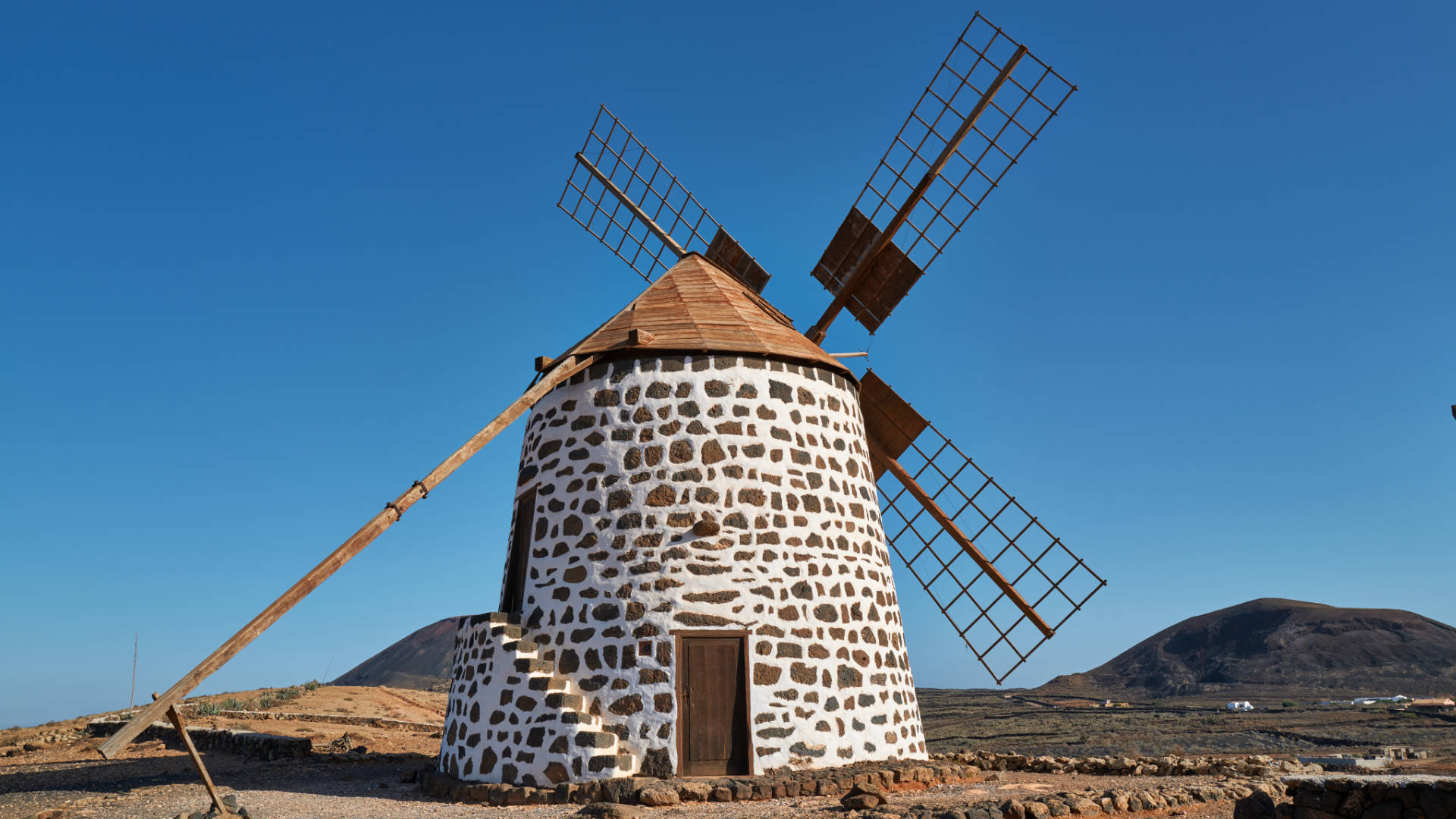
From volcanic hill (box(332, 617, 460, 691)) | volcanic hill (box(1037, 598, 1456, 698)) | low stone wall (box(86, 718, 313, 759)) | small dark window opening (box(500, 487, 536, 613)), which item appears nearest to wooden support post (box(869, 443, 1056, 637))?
small dark window opening (box(500, 487, 536, 613))

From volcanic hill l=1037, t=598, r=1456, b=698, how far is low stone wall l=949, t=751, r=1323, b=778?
48907 millimetres

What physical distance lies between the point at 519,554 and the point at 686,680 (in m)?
3.12

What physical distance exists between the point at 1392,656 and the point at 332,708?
63868 mm

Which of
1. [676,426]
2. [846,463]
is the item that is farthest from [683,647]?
[846,463]

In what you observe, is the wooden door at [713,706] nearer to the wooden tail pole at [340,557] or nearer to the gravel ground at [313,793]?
the gravel ground at [313,793]

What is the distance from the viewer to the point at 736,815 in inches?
309

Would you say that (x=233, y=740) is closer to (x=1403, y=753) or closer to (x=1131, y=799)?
(x=1131, y=799)

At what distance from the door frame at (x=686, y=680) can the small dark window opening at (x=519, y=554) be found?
2341mm

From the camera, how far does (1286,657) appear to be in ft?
199

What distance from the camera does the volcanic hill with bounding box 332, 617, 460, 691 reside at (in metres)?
66.9

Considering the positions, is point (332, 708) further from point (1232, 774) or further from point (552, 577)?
point (1232, 774)

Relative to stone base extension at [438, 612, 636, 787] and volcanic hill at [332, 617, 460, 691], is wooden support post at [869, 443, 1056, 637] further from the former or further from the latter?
volcanic hill at [332, 617, 460, 691]

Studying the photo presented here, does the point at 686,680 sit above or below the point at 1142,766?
above

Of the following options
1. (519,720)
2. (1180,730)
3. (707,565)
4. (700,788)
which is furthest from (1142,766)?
(1180,730)
